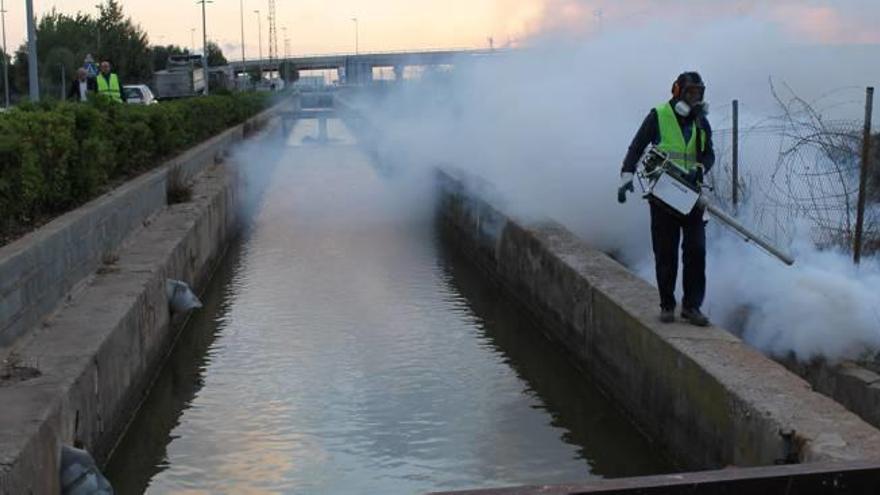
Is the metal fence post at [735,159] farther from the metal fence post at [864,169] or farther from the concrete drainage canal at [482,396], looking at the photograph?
the metal fence post at [864,169]

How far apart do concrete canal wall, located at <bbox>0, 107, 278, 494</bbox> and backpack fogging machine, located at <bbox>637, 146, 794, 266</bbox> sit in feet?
12.6

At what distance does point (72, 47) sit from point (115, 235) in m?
81.1

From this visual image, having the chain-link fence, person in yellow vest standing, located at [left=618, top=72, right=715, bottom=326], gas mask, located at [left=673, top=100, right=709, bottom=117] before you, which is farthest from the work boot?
the chain-link fence

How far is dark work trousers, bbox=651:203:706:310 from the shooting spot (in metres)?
7.58

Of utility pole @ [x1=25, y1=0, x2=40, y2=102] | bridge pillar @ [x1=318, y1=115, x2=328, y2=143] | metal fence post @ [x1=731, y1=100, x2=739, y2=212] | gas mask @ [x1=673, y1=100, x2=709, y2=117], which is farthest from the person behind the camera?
bridge pillar @ [x1=318, y1=115, x2=328, y2=143]

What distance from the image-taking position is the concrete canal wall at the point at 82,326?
5574 mm

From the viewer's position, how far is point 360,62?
10156cm

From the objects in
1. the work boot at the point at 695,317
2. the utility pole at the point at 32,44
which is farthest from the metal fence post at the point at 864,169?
the utility pole at the point at 32,44

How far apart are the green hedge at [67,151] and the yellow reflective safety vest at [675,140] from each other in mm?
4807

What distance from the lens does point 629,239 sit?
12555 millimetres

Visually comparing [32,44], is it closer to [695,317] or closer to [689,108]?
[689,108]

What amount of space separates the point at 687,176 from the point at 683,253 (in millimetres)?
578

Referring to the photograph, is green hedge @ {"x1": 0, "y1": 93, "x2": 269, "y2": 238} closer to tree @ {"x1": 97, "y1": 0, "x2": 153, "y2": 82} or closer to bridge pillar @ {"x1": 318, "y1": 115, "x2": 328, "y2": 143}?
bridge pillar @ {"x1": 318, "y1": 115, "x2": 328, "y2": 143}

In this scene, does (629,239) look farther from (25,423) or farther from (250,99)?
(250,99)
